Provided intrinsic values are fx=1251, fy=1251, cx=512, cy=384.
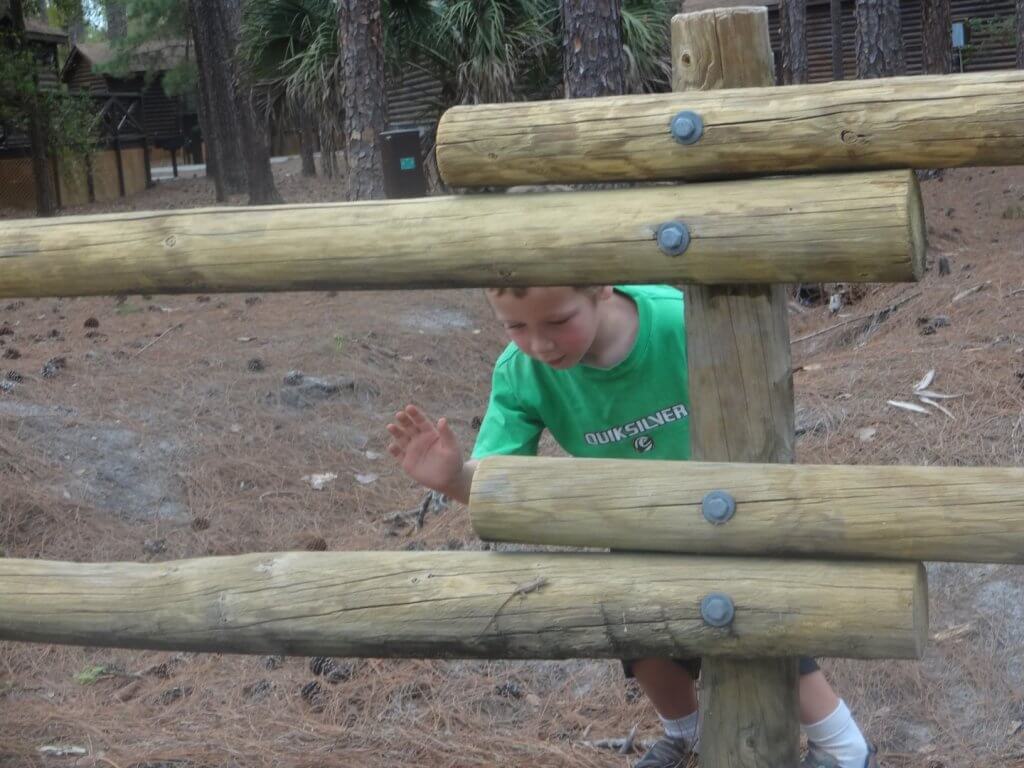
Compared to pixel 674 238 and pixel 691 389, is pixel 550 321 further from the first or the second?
pixel 674 238

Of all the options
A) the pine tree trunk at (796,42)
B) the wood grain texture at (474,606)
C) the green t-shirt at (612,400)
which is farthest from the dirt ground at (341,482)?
the pine tree trunk at (796,42)

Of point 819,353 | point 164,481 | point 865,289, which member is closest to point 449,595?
point 164,481

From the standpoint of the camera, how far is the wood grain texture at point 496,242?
7.32 ft

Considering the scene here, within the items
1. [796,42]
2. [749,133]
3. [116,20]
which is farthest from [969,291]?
[116,20]

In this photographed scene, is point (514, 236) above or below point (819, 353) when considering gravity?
above

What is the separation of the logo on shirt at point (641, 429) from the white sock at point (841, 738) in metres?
0.77

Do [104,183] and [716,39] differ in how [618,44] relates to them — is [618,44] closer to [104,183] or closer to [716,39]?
[716,39]

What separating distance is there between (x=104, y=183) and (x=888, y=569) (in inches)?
1054

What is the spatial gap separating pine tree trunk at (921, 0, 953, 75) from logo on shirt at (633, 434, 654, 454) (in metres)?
17.1

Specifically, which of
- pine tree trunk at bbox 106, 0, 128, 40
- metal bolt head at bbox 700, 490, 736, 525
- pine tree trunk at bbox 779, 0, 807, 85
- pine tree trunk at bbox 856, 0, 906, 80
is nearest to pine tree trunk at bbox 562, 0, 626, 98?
metal bolt head at bbox 700, 490, 736, 525

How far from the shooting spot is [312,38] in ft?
55.1

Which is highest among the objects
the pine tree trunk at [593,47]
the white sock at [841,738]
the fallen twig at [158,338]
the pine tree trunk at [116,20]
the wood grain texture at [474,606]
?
the pine tree trunk at [116,20]

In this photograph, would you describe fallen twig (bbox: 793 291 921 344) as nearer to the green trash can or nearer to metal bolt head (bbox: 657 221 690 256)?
the green trash can

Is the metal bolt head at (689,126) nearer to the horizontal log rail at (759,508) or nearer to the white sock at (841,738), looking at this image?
the horizontal log rail at (759,508)
